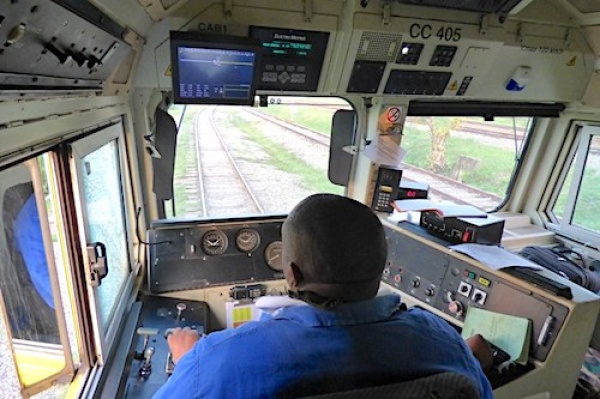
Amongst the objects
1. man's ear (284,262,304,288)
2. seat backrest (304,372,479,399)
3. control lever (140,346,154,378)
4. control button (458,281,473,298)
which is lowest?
control lever (140,346,154,378)

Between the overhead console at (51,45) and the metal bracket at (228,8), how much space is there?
81 centimetres

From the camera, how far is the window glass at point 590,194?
3.10m

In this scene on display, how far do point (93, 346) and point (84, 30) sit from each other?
1.17 metres

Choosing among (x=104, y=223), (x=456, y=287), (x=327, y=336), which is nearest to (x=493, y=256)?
(x=456, y=287)

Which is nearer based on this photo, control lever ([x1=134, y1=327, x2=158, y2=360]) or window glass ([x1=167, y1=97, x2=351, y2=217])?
control lever ([x1=134, y1=327, x2=158, y2=360])

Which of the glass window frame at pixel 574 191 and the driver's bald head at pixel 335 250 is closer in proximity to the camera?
the driver's bald head at pixel 335 250

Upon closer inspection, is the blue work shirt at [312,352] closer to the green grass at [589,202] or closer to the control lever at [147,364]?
the control lever at [147,364]

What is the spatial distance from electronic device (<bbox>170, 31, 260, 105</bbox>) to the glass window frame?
2761 mm

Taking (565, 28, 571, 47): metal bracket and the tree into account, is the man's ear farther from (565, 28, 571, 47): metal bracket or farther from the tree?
(565, 28, 571, 47): metal bracket

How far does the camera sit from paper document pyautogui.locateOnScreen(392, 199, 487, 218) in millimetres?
2230

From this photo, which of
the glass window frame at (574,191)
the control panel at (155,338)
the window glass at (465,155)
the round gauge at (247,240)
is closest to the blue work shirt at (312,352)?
the control panel at (155,338)

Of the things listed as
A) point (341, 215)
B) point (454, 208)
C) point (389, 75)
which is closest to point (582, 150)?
point (454, 208)

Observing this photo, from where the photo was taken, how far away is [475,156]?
3.35 meters

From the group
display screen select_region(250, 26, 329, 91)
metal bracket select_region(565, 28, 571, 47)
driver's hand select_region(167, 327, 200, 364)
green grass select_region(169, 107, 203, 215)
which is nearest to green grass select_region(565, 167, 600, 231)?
metal bracket select_region(565, 28, 571, 47)
